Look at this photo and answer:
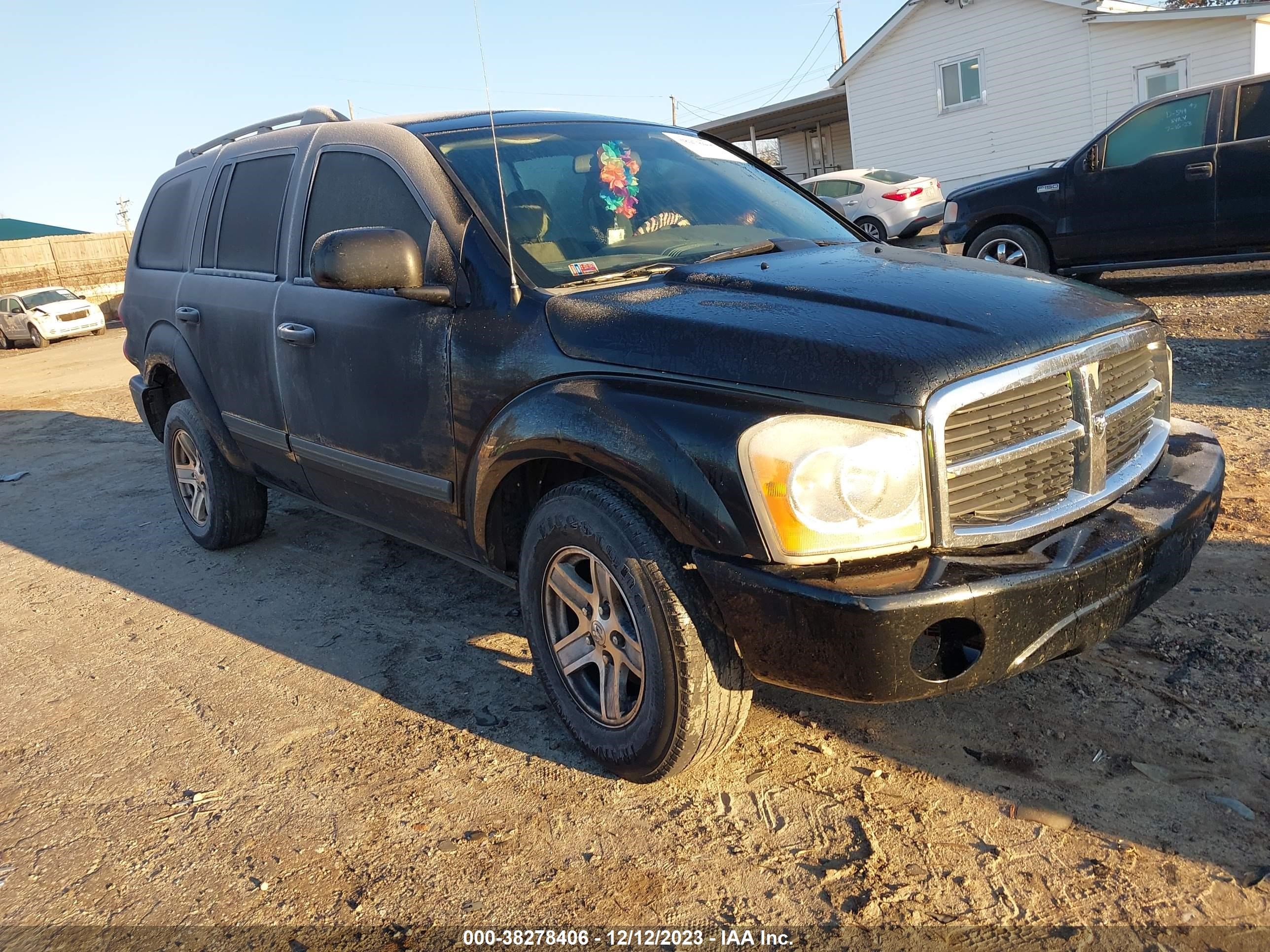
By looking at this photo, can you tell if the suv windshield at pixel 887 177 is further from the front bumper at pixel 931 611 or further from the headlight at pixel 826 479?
the headlight at pixel 826 479

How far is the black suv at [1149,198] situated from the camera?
8500mm

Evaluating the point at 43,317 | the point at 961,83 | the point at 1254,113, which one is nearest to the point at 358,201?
the point at 1254,113

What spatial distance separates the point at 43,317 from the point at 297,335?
23437mm

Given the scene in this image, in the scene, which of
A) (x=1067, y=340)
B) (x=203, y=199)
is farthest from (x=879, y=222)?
(x=1067, y=340)

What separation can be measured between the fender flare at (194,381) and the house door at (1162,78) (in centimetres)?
1902

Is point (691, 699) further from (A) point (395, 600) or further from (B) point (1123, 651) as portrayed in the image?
(A) point (395, 600)

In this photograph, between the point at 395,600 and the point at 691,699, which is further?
the point at 395,600

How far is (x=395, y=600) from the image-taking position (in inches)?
170

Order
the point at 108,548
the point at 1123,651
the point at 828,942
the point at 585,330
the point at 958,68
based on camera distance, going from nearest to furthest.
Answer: the point at 828,942 < the point at 585,330 < the point at 1123,651 < the point at 108,548 < the point at 958,68

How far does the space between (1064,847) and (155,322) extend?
15.4 ft

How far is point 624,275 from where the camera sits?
310 centimetres

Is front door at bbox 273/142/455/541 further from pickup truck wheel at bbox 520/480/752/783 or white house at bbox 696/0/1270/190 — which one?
white house at bbox 696/0/1270/190

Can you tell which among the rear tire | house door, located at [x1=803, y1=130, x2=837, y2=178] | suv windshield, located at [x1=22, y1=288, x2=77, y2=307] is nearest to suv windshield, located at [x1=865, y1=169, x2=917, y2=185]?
the rear tire

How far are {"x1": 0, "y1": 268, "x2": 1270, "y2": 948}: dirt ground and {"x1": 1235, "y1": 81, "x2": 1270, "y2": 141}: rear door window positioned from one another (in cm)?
567
